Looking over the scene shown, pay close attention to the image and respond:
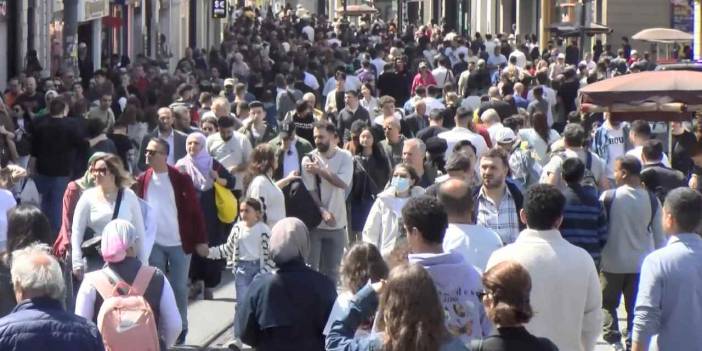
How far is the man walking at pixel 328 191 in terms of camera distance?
13883 millimetres

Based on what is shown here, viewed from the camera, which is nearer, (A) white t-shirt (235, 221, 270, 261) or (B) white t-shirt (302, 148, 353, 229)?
(A) white t-shirt (235, 221, 270, 261)

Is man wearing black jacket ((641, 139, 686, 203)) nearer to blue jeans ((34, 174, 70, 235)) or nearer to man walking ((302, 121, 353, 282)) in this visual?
man walking ((302, 121, 353, 282))

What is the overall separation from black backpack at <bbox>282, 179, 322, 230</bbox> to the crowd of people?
0.7 inches

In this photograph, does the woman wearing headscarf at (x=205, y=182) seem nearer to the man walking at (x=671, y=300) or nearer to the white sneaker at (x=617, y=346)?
the white sneaker at (x=617, y=346)

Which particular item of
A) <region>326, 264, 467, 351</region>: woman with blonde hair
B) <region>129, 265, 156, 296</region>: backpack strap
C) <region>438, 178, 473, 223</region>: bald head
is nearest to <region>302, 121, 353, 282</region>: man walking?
<region>438, 178, 473, 223</region>: bald head

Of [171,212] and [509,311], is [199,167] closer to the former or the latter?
[171,212]

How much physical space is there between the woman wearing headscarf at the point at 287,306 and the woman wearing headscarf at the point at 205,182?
218 inches

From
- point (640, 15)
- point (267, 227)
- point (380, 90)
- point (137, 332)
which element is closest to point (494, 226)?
point (267, 227)

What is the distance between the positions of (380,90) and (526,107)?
760 cm

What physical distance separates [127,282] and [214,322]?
520 cm

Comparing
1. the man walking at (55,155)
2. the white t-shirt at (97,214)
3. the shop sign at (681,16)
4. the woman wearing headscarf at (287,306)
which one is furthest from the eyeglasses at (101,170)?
the shop sign at (681,16)

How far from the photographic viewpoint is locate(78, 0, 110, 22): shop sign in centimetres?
3547

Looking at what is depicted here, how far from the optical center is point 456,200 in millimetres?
8570

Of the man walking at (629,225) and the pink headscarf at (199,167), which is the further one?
the pink headscarf at (199,167)
